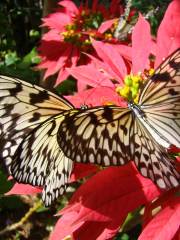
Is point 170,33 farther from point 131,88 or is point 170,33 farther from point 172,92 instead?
point 172,92

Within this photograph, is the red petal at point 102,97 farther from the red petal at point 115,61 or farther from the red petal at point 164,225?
the red petal at point 164,225

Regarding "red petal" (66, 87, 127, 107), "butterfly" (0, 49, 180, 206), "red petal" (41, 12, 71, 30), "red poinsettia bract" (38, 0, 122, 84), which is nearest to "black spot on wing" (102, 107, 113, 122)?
"butterfly" (0, 49, 180, 206)

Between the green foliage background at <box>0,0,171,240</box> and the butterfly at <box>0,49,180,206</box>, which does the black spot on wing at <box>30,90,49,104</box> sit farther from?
the green foliage background at <box>0,0,171,240</box>

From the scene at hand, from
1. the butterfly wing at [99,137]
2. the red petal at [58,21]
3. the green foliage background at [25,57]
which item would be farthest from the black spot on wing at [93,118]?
the red petal at [58,21]

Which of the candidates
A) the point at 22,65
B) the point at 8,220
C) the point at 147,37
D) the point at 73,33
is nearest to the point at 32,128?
the point at 147,37

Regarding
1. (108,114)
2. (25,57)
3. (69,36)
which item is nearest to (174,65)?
(108,114)

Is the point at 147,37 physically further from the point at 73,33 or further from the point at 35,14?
the point at 35,14
